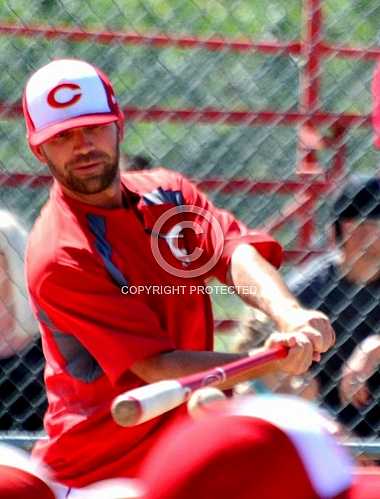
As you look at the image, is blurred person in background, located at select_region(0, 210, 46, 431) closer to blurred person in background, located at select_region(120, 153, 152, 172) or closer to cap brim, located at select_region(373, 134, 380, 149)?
blurred person in background, located at select_region(120, 153, 152, 172)

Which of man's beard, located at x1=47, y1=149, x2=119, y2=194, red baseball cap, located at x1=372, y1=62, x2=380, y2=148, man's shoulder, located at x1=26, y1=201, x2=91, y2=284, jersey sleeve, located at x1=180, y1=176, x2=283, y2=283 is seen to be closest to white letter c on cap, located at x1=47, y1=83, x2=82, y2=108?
man's beard, located at x1=47, y1=149, x2=119, y2=194

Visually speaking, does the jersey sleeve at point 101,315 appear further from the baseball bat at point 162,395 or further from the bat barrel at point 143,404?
the bat barrel at point 143,404

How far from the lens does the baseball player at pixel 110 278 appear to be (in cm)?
312

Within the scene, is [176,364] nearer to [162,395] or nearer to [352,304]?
[162,395]

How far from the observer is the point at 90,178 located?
3.23m

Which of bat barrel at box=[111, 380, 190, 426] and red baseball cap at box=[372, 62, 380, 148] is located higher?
red baseball cap at box=[372, 62, 380, 148]

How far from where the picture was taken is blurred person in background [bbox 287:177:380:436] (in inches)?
182

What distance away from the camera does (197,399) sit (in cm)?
247

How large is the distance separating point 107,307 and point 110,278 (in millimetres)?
73

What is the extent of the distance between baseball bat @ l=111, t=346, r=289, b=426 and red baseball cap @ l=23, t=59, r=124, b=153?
28.0 inches

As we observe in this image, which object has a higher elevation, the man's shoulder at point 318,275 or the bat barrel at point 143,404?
the man's shoulder at point 318,275

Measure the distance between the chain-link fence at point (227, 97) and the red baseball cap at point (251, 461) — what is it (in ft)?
9.62

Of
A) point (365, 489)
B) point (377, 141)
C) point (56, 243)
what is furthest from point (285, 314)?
point (377, 141)

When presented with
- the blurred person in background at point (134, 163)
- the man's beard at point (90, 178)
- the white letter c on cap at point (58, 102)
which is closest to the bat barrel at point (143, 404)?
the man's beard at point (90, 178)
